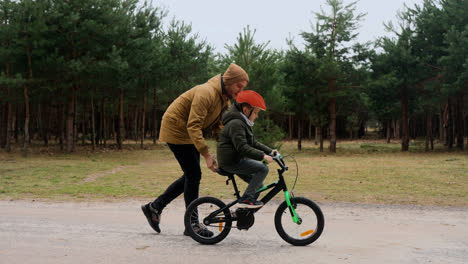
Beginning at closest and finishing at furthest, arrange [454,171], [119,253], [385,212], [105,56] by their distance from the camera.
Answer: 1. [119,253]
2. [385,212]
3. [454,171]
4. [105,56]

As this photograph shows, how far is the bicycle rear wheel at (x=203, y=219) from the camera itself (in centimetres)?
488

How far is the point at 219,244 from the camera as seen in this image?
191 inches

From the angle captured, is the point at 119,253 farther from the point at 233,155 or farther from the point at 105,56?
the point at 105,56

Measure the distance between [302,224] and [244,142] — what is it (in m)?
1.20

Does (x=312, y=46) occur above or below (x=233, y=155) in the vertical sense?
above

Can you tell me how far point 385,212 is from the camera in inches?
284

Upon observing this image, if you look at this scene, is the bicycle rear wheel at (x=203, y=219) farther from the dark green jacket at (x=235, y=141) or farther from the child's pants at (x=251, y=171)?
the dark green jacket at (x=235, y=141)

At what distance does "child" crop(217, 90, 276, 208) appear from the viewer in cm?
457

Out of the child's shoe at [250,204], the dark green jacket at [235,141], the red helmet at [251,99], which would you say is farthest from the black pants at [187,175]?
the red helmet at [251,99]

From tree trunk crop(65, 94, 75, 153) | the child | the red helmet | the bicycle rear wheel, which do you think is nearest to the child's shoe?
the child

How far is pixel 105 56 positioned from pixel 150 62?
3899mm

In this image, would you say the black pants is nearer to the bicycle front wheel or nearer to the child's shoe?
the child's shoe

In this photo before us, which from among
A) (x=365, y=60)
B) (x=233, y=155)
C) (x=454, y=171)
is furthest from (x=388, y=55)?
(x=233, y=155)

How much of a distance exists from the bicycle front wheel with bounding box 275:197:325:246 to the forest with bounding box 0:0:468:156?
53.9ft
